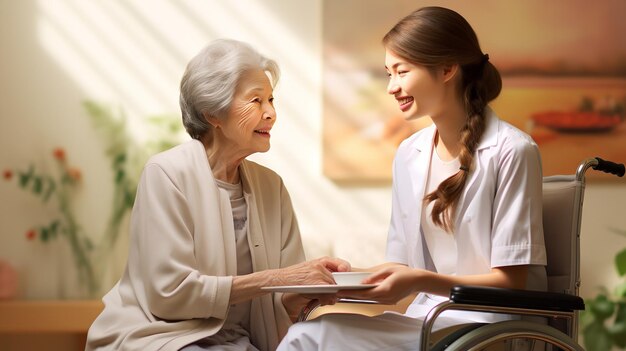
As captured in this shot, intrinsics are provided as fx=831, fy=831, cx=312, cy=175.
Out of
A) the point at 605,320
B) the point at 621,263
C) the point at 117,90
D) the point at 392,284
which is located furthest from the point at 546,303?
the point at 117,90

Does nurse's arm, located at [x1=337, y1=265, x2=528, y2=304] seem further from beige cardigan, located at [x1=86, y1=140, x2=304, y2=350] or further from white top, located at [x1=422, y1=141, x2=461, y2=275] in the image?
beige cardigan, located at [x1=86, y1=140, x2=304, y2=350]

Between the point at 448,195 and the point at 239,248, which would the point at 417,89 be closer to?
the point at 448,195

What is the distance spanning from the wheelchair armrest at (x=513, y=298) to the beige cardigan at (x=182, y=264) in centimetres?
65

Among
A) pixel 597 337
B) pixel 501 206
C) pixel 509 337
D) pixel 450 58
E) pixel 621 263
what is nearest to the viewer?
pixel 509 337

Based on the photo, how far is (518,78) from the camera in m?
4.58

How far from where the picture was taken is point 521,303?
185cm

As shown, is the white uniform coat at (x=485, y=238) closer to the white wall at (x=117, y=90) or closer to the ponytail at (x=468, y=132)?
the ponytail at (x=468, y=132)

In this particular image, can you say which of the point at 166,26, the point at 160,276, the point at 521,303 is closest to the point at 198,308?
the point at 160,276

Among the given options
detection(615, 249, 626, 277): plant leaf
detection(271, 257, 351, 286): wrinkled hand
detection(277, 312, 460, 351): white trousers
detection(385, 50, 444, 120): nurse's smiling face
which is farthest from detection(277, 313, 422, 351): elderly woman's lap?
detection(615, 249, 626, 277): plant leaf

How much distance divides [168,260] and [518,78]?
297cm

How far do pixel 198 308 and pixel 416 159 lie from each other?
0.73 meters

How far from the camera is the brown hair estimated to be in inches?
84.0

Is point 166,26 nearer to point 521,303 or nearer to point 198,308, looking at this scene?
point 198,308

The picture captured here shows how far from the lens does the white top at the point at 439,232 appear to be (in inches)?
85.3
